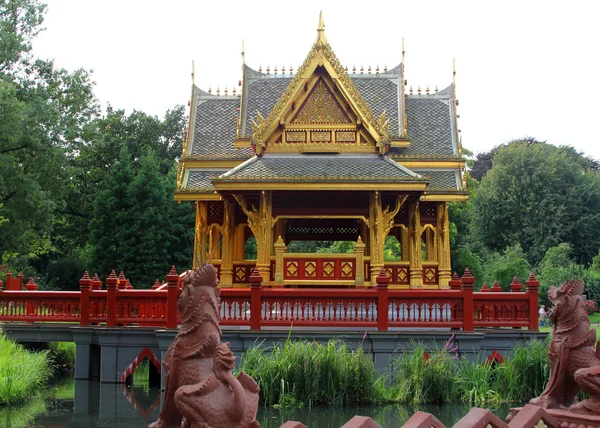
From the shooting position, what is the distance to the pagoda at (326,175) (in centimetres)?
1741

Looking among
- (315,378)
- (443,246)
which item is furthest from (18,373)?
(443,246)

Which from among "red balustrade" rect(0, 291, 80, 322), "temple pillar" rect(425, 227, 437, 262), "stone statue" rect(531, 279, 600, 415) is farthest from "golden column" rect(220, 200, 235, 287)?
"stone statue" rect(531, 279, 600, 415)

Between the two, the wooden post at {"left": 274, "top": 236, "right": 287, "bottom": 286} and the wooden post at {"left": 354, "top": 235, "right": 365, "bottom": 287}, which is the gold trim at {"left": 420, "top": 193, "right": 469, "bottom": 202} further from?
the wooden post at {"left": 274, "top": 236, "right": 287, "bottom": 286}

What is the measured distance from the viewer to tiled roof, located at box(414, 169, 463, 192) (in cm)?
1941

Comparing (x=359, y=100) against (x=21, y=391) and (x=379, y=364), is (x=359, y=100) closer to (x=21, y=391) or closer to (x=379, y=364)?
(x=379, y=364)

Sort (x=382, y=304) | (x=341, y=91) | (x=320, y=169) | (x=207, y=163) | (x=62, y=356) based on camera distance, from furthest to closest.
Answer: (x=207, y=163) < (x=62, y=356) < (x=341, y=91) < (x=320, y=169) < (x=382, y=304)

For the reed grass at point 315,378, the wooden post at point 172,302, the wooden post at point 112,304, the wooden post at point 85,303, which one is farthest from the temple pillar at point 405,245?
the wooden post at point 85,303

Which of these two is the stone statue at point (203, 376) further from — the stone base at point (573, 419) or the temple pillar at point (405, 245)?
the temple pillar at point (405, 245)

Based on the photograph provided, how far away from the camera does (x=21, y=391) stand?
44.0 feet

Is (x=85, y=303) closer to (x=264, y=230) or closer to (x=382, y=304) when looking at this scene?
(x=264, y=230)

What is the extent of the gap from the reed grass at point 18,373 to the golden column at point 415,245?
8.11 m

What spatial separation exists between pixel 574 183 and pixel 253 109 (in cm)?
3025

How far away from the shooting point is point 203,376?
18.8ft

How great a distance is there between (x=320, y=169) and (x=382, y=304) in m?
4.42
